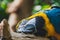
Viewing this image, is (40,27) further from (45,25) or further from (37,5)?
(37,5)

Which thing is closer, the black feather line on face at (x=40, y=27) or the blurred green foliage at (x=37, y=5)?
the black feather line on face at (x=40, y=27)

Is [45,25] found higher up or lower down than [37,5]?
lower down

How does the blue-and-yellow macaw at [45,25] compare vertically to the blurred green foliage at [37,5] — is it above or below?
below

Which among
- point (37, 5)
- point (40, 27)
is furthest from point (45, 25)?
point (37, 5)

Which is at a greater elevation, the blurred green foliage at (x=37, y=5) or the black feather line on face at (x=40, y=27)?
the blurred green foliage at (x=37, y=5)

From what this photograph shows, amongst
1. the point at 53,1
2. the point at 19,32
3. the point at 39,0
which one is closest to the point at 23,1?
the point at 19,32

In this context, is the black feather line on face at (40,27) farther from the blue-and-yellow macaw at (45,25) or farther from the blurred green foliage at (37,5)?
the blurred green foliage at (37,5)

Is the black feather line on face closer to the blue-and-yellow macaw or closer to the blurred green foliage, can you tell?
the blue-and-yellow macaw

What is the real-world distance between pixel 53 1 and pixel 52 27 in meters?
0.78

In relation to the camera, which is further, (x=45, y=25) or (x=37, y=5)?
(x=37, y=5)

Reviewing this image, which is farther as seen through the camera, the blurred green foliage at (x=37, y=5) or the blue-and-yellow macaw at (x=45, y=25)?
the blurred green foliage at (x=37, y=5)

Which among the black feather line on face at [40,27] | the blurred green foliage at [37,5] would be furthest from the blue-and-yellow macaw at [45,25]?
the blurred green foliage at [37,5]

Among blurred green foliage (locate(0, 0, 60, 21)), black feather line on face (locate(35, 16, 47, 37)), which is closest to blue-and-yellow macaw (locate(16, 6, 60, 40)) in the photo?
black feather line on face (locate(35, 16, 47, 37))

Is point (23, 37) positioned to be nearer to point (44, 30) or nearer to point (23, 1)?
point (44, 30)
